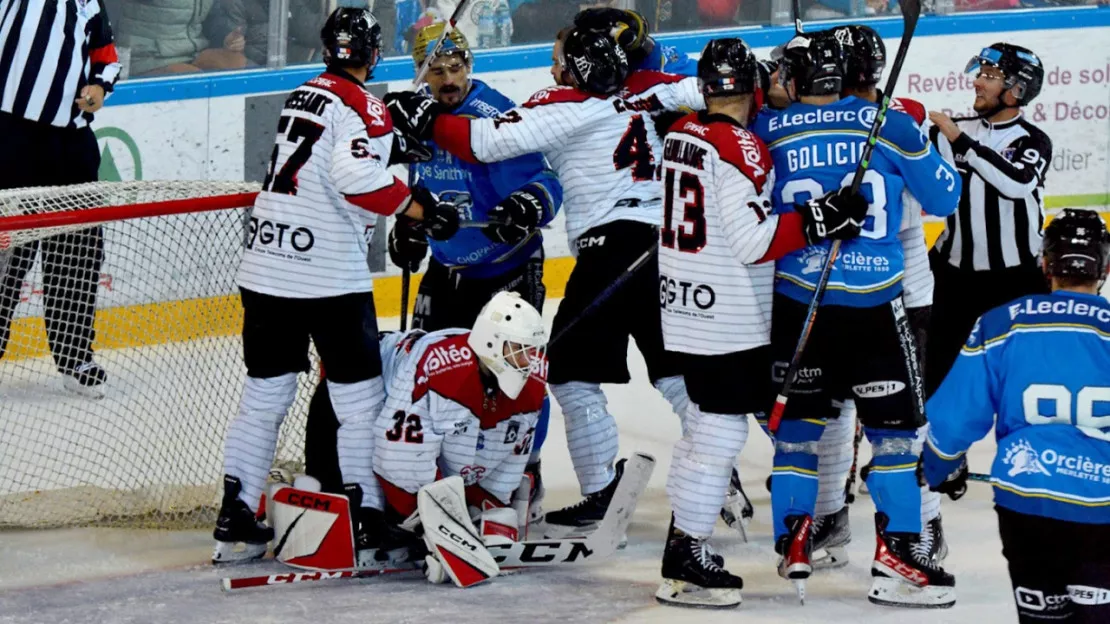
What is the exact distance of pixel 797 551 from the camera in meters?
3.95

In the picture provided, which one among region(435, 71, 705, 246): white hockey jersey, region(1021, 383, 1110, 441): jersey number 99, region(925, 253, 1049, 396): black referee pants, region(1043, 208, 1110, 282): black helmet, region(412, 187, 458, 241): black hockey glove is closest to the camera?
region(1021, 383, 1110, 441): jersey number 99

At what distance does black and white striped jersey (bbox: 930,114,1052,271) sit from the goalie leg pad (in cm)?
171

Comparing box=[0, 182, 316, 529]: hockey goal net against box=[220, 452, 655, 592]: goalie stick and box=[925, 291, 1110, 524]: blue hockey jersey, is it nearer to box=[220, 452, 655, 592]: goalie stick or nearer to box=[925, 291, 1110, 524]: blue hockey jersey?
box=[220, 452, 655, 592]: goalie stick

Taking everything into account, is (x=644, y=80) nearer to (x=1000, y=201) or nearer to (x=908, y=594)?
(x=1000, y=201)

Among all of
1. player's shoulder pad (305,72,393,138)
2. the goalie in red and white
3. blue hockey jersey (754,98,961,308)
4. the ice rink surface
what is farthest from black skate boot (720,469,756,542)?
player's shoulder pad (305,72,393,138)

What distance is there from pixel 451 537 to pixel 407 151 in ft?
3.38

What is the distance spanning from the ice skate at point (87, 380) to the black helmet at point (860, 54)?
93.8 inches

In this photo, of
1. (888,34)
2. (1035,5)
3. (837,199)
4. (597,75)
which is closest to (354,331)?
(597,75)

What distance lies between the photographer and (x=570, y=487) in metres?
5.18

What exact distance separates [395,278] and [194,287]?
80.1 inches

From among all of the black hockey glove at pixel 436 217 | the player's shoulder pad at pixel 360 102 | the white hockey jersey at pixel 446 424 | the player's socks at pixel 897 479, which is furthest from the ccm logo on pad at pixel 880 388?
the player's shoulder pad at pixel 360 102

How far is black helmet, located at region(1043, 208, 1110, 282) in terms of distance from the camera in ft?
9.98

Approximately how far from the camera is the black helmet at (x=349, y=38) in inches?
167

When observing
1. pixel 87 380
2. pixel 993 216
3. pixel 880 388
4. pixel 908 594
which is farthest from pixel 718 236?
pixel 87 380
